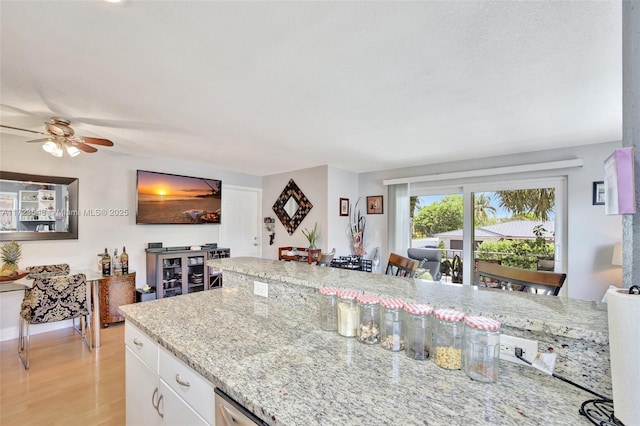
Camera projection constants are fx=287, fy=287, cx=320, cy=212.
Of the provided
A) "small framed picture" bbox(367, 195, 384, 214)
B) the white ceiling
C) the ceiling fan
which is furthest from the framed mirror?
"small framed picture" bbox(367, 195, 384, 214)

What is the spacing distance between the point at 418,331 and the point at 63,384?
2.92 meters

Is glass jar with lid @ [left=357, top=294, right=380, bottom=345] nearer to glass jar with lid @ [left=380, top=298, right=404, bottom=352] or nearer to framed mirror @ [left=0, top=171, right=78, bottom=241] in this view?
glass jar with lid @ [left=380, top=298, right=404, bottom=352]

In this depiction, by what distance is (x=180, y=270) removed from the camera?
4.30 meters

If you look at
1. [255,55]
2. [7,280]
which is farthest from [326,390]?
[7,280]

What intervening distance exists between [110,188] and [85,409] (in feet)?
9.16

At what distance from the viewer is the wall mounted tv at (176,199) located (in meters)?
4.11

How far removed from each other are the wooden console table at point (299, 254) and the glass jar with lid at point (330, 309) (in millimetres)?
3179

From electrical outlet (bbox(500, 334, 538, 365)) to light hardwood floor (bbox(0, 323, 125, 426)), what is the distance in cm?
233

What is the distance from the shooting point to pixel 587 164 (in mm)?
3402

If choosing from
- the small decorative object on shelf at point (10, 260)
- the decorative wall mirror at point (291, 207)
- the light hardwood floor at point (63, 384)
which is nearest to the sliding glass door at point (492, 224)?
the decorative wall mirror at point (291, 207)

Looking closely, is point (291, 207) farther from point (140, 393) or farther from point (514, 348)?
point (514, 348)

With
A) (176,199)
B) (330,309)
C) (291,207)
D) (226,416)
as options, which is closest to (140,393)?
(226,416)

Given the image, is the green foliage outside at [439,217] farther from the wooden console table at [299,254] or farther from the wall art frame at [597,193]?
the wooden console table at [299,254]

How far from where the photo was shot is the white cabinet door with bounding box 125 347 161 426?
1269 mm
